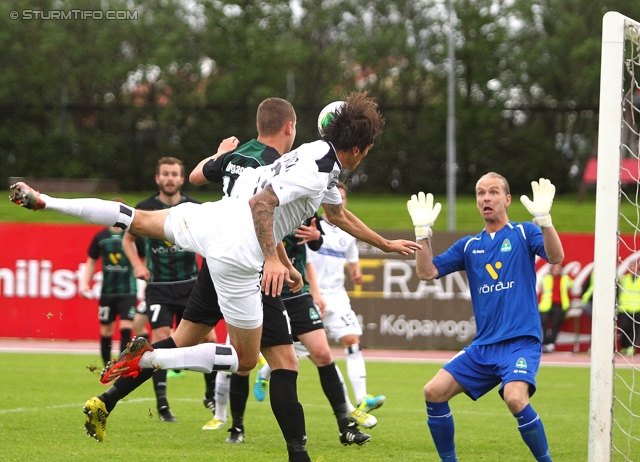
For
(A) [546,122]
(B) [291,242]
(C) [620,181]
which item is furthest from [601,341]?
(A) [546,122]

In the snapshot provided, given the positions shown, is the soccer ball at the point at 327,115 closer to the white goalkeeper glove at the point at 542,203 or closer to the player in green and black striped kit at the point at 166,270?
the white goalkeeper glove at the point at 542,203

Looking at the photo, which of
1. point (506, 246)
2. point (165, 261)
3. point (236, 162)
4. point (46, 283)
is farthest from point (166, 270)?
point (46, 283)

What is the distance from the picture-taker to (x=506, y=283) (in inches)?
231

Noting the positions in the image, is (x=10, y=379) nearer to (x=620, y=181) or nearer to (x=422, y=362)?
(x=422, y=362)

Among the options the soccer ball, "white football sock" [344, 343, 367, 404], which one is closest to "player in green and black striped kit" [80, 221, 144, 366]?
"white football sock" [344, 343, 367, 404]

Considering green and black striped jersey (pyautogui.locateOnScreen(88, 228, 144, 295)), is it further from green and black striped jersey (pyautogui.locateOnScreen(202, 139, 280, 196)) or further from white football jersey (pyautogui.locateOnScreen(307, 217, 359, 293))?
green and black striped jersey (pyautogui.locateOnScreen(202, 139, 280, 196))

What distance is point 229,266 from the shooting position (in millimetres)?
5211

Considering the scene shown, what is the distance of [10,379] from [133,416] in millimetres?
3646

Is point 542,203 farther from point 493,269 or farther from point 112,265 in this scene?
point 112,265

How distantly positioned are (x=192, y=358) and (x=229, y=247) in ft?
2.58

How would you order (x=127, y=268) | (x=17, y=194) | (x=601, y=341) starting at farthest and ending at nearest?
(x=127, y=268) < (x=601, y=341) < (x=17, y=194)

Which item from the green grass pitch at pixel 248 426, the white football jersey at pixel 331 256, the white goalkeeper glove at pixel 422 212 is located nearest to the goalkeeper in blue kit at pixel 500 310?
the white goalkeeper glove at pixel 422 212

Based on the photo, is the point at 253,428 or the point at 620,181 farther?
the point at 253,428

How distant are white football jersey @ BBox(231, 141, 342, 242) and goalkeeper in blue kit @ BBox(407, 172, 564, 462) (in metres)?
0.83
